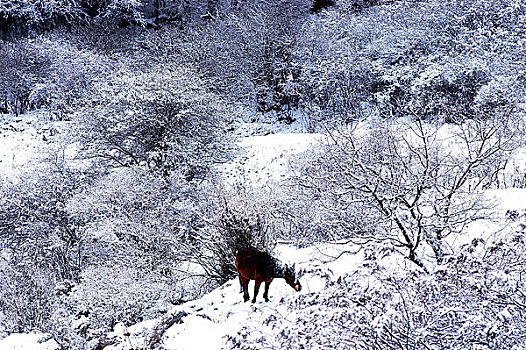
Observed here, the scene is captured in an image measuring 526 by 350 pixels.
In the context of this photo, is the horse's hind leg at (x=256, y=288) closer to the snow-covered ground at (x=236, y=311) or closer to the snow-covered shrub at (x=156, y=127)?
the snow-covered ground at (x=236, y=311)

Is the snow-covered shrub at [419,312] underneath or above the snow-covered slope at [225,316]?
above

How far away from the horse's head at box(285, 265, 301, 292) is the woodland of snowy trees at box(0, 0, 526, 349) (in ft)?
2.71

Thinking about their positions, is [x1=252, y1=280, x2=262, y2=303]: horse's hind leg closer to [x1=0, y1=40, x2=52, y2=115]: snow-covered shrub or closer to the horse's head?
the horse's head

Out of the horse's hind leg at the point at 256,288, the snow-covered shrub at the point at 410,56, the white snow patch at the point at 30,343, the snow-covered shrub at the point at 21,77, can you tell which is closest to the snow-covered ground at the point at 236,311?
the white snow patch at the point at 30,343

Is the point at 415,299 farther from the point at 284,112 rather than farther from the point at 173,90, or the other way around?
the point at 284,112

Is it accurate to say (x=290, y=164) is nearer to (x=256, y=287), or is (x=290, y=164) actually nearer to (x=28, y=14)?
(x=256, y=287)

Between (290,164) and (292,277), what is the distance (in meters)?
10.7

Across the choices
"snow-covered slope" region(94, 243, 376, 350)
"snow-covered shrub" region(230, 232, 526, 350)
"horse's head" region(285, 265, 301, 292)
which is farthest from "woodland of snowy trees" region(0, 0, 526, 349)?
"horse's head" region(285, 265, 301, 292)

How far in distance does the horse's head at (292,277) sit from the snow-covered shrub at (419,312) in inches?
37.0

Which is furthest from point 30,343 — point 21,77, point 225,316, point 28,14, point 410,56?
point 28,14

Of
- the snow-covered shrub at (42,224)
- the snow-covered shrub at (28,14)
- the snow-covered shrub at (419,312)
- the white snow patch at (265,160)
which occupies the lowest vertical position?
the snow-covered shrub at (42,224)

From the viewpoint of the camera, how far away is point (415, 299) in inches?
160

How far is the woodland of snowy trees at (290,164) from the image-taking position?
437cm

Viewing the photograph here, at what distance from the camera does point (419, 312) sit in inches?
149
